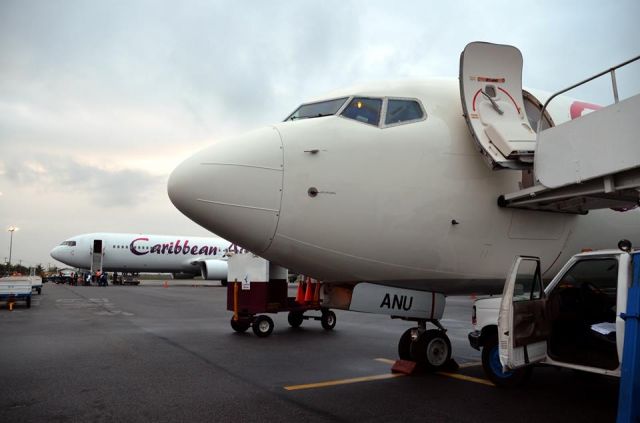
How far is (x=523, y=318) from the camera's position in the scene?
538cm

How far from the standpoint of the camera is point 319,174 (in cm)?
573

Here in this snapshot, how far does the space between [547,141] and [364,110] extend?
7.29 ft

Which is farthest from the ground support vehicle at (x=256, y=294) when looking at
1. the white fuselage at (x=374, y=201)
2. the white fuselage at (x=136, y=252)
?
the white fuselage at (x=136, y=252)

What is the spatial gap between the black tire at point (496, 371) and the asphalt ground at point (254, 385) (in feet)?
0.57

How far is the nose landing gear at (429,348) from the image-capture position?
7.40 meters

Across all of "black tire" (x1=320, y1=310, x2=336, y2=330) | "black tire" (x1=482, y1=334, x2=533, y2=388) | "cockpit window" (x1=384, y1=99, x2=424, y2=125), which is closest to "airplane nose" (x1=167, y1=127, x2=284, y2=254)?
"cockpit window" (x1=384, y1=99, x2=424, y2=125)

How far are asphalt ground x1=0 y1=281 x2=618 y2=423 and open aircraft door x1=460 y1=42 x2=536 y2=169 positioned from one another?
2944 millimetres

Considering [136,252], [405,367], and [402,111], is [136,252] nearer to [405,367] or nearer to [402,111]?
[405,367]

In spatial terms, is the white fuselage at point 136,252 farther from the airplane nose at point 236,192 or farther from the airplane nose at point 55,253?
the airplane nose at point 236,192

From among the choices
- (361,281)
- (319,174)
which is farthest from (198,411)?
(319,174)

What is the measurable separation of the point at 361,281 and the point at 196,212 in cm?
227

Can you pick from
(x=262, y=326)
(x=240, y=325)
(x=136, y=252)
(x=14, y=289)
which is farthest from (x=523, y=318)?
(x=136, y=252)

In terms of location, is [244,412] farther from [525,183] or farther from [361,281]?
[525,183]

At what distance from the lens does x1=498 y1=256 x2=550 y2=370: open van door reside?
17.0 feet
